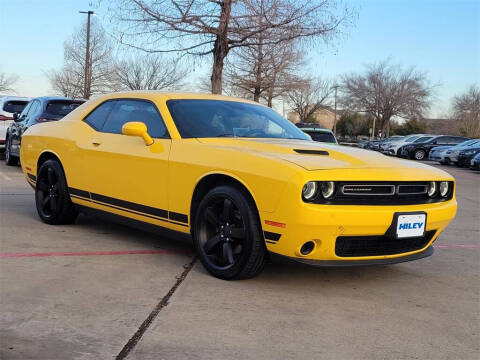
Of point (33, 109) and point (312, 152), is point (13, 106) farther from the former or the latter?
point (312, 152)

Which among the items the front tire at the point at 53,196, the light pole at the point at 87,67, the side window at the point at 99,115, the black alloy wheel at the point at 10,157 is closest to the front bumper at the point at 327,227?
the side window at the point at 99,115

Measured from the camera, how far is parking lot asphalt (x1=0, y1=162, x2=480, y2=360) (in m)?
2.88

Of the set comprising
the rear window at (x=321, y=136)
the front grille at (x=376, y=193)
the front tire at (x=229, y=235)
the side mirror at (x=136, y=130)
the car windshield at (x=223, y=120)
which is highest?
the car windshield at (x=223, y=120)

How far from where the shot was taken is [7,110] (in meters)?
14.9

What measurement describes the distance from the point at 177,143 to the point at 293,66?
2512cm

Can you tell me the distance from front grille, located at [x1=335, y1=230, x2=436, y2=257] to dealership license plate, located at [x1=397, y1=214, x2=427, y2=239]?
0.10 m

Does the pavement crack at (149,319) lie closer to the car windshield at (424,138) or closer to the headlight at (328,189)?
the headlight at (328,189)

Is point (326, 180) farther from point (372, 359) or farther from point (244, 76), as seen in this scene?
point (244, 76)

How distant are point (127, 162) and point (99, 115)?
3.12 ft

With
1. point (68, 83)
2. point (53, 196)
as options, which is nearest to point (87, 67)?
point (68, 83)

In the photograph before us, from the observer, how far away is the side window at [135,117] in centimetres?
478

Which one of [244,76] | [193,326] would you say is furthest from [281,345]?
[244,76]

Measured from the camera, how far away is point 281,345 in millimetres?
2934

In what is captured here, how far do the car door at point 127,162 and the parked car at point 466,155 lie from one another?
21.1 m
